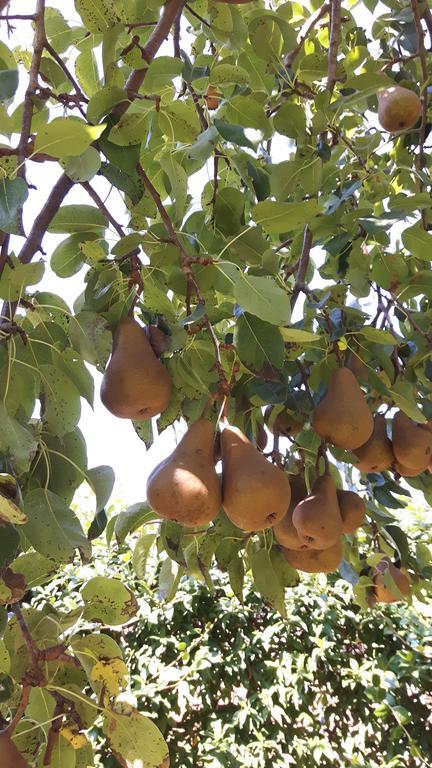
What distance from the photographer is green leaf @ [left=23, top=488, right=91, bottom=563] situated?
81 centimetres

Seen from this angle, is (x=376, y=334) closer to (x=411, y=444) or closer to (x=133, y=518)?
(x=411, y=444)

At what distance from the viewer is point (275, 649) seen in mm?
2869

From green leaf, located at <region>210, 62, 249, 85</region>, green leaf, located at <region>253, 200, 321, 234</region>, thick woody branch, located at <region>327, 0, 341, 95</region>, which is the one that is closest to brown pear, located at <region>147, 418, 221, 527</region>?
green leaf, located at <region>253, 200, 321, 234</region>

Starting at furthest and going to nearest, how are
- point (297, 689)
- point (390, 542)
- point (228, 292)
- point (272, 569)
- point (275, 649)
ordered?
point (275, 649) < point (297, 689) < point (390, 542) < point (272, 569) < point (228, 292)

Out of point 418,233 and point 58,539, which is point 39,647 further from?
point 418,233

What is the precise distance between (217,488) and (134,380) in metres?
0.19

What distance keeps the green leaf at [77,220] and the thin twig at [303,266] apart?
0.36 metres

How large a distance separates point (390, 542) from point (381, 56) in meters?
1.33

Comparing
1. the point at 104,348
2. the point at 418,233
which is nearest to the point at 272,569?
the point at 104,348

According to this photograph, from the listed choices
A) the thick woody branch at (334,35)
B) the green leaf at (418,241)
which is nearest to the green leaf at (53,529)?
the green leaf at (418,241)

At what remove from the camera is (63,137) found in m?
0.80

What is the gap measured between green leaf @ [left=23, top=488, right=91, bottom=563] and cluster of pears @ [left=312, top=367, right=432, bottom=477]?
16.1 inches

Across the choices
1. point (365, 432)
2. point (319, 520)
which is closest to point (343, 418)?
point (365, 432)

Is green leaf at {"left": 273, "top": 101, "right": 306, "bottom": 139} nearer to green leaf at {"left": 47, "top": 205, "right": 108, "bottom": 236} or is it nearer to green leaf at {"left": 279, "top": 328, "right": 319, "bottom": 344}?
green leaf at {"left": 47, "top": 205, "right": 108, "bottom": 236}
